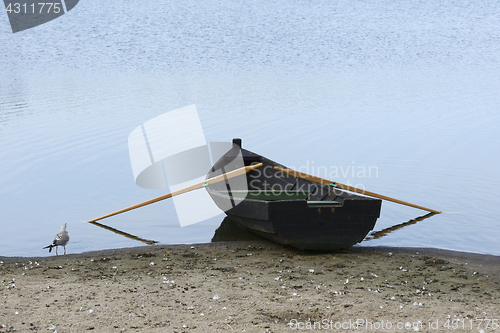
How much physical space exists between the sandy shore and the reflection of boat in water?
1.80 feet

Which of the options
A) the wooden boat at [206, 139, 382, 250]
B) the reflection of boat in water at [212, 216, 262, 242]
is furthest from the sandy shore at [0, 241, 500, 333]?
the reflection of boat in water at [212, 216, 262, 242]

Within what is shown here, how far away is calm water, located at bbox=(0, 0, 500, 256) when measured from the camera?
10398mm

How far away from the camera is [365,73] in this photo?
28.8m

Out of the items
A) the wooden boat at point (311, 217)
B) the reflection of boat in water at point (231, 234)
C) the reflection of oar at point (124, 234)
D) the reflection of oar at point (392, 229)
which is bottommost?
the reflection of oar at point (392, 229)

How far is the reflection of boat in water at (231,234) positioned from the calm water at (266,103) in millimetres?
262

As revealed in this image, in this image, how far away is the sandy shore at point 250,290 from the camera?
516 centimetres

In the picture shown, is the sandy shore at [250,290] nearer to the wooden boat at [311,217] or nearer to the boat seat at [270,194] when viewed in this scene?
the wooden boat at [311,217]

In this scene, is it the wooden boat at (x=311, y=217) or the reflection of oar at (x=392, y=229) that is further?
the reflection of oar at (x=392, y=229)

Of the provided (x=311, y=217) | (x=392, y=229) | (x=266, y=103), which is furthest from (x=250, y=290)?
(x=266, y=103)

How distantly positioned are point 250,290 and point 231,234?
321 cm

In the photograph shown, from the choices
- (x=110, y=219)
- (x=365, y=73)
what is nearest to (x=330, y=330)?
(x=110, y=219)

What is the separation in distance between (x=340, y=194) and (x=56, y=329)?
4.83m

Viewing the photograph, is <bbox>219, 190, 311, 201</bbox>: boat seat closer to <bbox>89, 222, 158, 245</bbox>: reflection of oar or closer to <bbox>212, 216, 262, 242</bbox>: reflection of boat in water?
<bbox>212, 216, 262, 242</bbox>: reflection of boat in water

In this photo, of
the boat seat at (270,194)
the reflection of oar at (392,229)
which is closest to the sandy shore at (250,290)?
the reflection of oar at (392,229)
